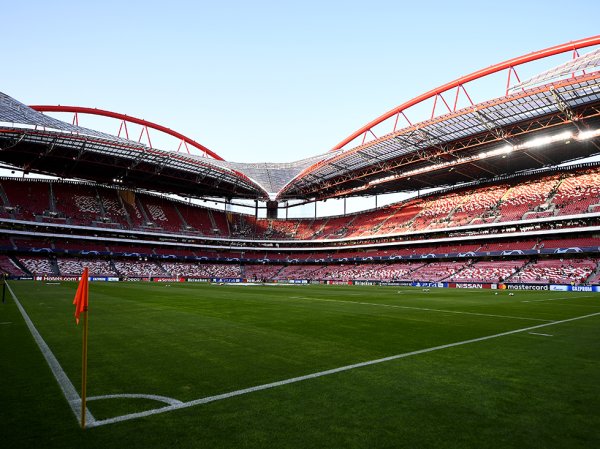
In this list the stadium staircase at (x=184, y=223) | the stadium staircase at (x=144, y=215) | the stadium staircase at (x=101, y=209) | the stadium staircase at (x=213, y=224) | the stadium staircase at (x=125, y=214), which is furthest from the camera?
→ the stadium staircase at (x=213, y=224)

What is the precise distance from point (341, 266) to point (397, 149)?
29.6m

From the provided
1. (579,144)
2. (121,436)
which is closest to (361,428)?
(121,436)

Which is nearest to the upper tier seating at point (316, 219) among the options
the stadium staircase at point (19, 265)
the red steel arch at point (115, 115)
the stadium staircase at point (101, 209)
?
the stadium staircase at point (101, 209)

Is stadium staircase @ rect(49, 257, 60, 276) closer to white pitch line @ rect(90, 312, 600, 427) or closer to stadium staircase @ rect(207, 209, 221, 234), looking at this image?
stadium staircase @ rect(207, 209, 221, 234)

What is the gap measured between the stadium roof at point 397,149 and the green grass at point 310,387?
33258 millimetres

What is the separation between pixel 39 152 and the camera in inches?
2078

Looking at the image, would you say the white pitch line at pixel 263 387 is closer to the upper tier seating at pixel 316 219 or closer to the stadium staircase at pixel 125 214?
the upper tier seating at pixel 316 219

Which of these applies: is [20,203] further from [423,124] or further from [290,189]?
[423,124]

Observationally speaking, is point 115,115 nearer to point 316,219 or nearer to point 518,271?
point 316,219

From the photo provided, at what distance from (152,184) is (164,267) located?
17.3 m

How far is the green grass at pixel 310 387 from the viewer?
395 cm

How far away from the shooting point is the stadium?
201 inches

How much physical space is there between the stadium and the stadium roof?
355 mm

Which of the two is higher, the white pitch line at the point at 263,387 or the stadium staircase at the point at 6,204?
the stadium staircase at the point at 6,204
